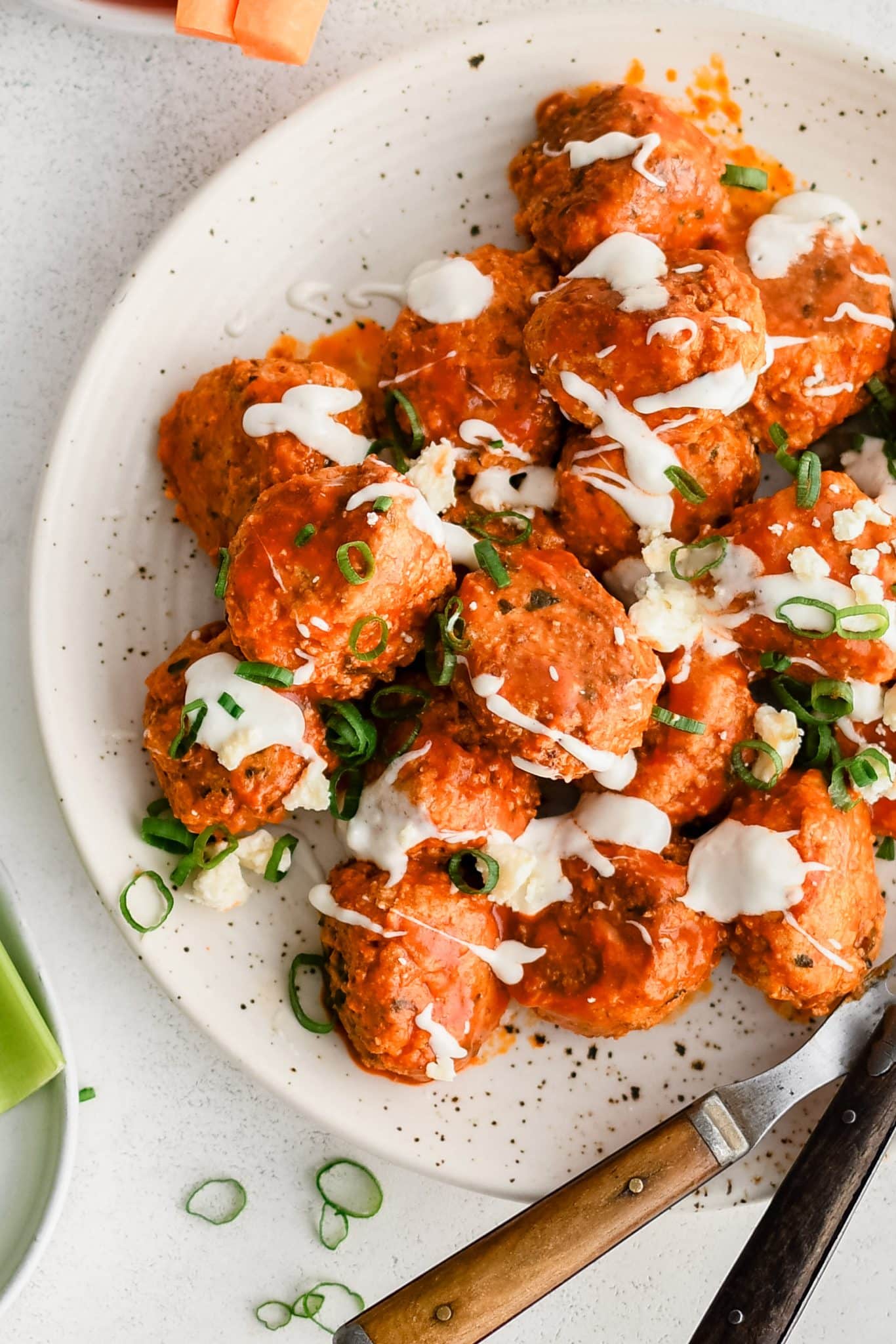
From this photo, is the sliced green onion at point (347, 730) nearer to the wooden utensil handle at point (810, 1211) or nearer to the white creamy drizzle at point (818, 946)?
the white creamy drizzle at point (818, 946)

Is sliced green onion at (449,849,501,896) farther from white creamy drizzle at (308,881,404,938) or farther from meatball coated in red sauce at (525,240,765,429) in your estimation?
meatball coated in red sauce at (525,240,765,429)

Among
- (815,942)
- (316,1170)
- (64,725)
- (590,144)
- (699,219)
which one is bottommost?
(316,1170)

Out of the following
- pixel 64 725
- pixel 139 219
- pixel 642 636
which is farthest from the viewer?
pixel 139 219

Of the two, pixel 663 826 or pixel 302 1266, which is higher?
pixel 663 826

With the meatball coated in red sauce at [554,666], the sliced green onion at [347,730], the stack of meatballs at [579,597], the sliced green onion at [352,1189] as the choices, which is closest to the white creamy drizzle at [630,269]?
the stack of meatballs at [579,597]

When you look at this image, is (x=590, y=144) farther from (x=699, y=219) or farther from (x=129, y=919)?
(x=129, y=919)

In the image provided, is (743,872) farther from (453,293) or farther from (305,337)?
(305,337)

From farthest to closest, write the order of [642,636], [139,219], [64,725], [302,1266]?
[302,1266] < [139,219] < [64,725] < [642,636]

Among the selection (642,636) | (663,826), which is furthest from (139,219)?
(663,826)
